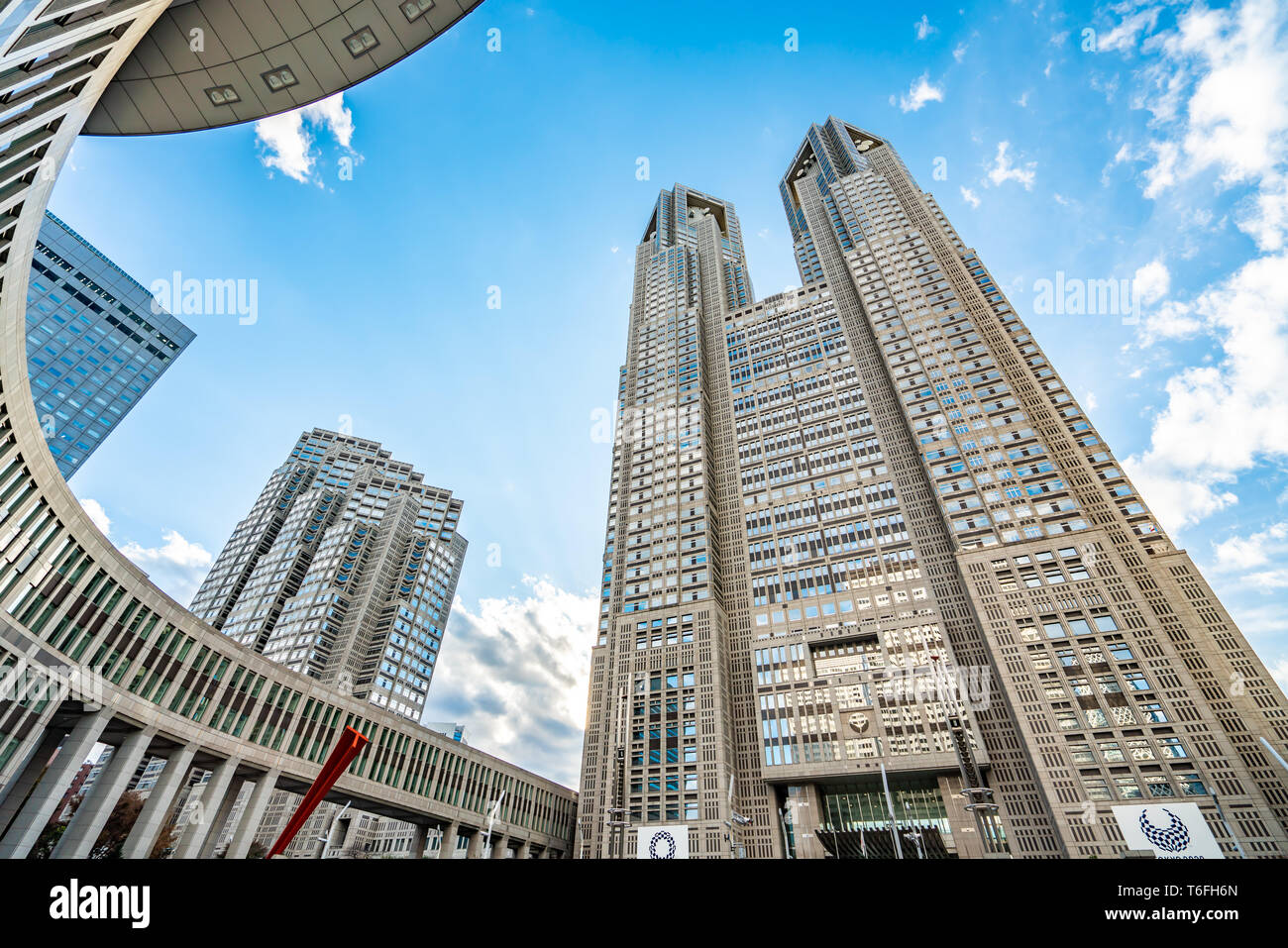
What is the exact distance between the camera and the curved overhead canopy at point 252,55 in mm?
21000

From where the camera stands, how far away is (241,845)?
134 feet

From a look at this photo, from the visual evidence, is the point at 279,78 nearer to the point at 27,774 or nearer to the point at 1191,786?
the point at 27,774

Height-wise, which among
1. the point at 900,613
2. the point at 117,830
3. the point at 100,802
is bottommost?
the point at 100,802

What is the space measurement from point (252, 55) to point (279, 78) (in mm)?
985

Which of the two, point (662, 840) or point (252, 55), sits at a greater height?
point (252, 55)

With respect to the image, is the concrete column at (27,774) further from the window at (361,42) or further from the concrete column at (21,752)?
the window at (361,42)

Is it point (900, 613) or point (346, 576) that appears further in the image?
point (346, 576)

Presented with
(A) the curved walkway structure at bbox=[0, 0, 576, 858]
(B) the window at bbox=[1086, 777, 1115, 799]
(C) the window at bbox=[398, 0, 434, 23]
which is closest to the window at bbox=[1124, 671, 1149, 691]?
(B) the window at bbox=[1086, 777, 1115, 799]

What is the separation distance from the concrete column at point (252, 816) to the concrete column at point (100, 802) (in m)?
8.20

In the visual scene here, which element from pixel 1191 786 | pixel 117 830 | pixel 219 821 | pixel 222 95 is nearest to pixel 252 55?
pixel 222 95

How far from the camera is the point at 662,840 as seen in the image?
186 ft

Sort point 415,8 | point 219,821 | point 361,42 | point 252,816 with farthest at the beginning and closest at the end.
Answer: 1. point 219,821
2. point 252,816
3. point 361,42
4. point 415,8

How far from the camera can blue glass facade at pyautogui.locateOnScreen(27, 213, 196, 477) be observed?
96.8m

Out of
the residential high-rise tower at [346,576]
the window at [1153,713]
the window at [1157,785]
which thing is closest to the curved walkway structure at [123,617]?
the residential high-rise tower at [346,576]
